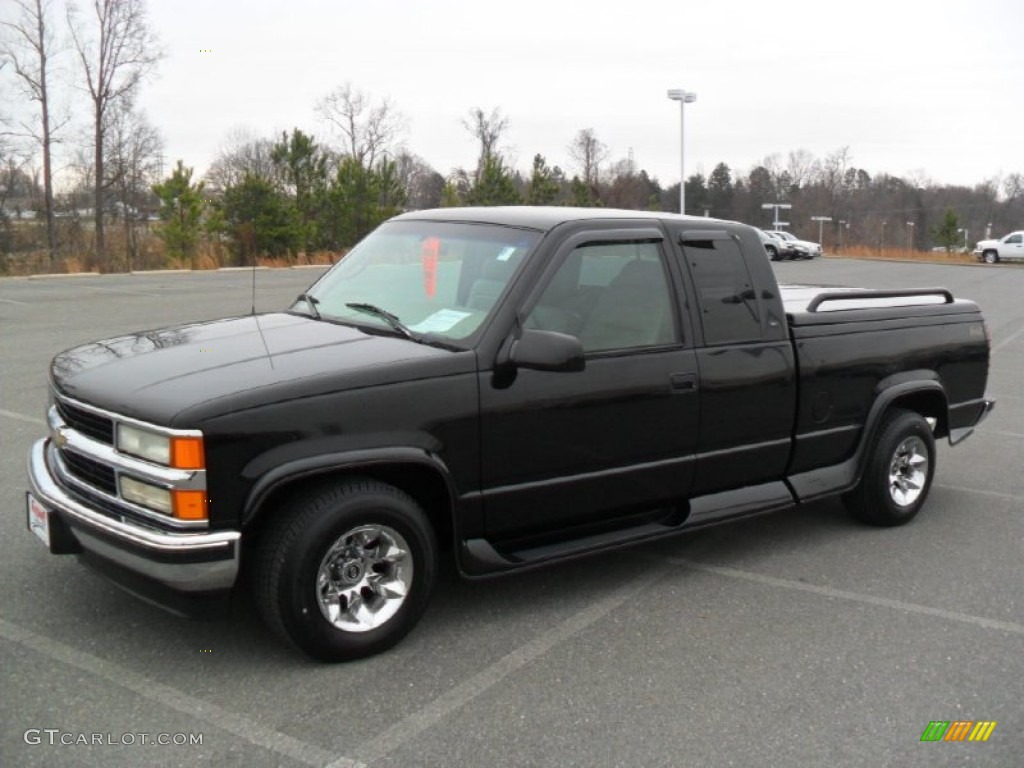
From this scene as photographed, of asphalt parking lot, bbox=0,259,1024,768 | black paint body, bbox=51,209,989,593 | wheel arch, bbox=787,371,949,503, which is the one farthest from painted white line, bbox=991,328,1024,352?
black paint body, bbox=51,209,989,593

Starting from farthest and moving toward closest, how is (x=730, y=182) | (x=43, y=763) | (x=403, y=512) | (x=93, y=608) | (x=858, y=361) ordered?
(x=730, y=182), (x=858, y=361), (x=93, y=608), (x=403, y=512), (x=43, y=763)

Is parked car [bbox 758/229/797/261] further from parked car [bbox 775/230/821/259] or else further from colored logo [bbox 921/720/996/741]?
colored logo [bbox 921/720/996/741]

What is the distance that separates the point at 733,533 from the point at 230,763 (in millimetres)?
3457

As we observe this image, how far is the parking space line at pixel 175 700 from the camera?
3.15 m

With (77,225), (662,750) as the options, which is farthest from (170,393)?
(77,225)

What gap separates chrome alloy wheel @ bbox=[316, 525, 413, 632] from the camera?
372 cm

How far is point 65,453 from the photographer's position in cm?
394

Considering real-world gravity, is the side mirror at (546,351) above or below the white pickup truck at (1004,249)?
below

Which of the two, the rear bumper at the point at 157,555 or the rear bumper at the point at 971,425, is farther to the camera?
the rear bumper at the point at 971,425

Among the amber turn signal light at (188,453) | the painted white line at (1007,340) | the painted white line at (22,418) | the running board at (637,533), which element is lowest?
the running board at (637,533)

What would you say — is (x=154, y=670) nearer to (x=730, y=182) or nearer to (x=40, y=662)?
(x=40, y=662)

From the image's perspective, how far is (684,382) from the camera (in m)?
4.63

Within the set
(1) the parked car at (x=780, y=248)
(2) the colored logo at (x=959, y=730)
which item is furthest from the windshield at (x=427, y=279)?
(1) the parked car at (x=780, y=248)

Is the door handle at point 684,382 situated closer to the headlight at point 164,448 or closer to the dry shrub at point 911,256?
the headlight at point 164,448
